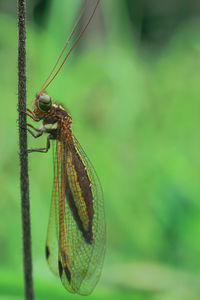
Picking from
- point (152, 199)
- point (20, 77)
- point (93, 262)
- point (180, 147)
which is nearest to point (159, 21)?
point (180, 147)

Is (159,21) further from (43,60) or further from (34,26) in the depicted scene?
(43,60)

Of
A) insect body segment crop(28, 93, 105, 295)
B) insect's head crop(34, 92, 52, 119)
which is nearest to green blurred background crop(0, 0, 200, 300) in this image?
insect's head crop(34, 92, 52, 119)

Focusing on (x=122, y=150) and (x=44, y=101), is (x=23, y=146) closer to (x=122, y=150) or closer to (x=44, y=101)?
(x=44, y=101)

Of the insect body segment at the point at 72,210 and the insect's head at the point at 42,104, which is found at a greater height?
the insect's head at the point at 42,104

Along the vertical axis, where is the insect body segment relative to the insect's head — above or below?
below

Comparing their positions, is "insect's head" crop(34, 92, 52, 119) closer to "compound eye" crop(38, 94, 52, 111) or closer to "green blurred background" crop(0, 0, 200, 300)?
"compound eye" crop(38, 94, 52, 111)

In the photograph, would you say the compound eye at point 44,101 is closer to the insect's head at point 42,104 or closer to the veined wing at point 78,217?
the insect's head at point 42,104

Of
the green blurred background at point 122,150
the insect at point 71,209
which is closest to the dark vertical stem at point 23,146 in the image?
the insect at point 71,209
